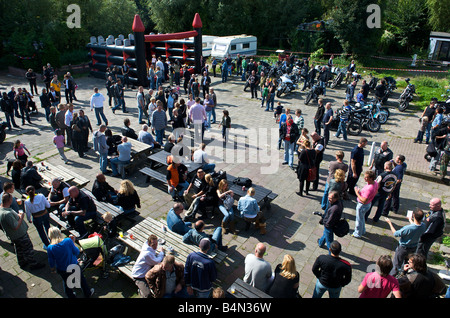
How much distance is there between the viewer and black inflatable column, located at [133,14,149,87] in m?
17.1

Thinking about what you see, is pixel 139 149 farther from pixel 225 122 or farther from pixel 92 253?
pixel 92 253

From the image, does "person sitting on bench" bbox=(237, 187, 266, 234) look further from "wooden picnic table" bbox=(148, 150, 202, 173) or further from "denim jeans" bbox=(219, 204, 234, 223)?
"wooden picnic table" bbox=(148, 150, 202, 173)

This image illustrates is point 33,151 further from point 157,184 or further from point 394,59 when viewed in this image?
point 394,59

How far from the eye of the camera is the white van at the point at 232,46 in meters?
25.1

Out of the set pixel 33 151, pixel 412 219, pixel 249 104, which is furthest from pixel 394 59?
pixel 33 151

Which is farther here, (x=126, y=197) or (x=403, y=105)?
(x=403, y=105)

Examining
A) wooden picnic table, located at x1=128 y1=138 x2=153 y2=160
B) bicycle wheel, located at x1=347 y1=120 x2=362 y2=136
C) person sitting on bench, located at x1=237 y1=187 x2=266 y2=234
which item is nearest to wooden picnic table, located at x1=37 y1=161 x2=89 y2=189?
wooden picnic table, located at x1=128 y1=138 x2=153 y2=160

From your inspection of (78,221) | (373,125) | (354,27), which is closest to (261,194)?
(78,221)

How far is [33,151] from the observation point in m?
11.2

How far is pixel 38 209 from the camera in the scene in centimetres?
641

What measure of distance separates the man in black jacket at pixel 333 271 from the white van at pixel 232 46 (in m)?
22.0

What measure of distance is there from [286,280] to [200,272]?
1295mm

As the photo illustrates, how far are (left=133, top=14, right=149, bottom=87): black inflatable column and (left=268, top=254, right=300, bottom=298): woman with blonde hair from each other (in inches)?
624
